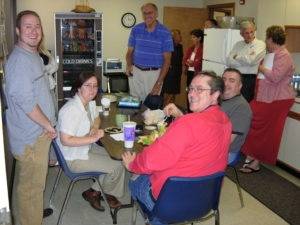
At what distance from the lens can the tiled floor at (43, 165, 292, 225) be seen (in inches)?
106

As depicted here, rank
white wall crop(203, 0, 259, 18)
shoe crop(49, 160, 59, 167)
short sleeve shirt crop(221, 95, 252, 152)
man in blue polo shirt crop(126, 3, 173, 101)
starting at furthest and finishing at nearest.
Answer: white wall crop(203, 0, 259, 18), man in blue polo shirt crop(126, 3, 173, 101), shoe crop(49, 160, 59, 167), short sleeve shirt crop(221, 95, 252, 152)

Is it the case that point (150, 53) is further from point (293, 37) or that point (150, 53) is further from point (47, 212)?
point (293, 37)

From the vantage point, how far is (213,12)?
7.06 m

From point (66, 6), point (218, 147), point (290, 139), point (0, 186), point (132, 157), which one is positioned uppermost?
point (66, 6)

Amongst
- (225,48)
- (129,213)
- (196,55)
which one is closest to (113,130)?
(129,213)

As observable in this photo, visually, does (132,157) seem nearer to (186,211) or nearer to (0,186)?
(186,211)

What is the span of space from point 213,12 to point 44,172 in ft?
18.8

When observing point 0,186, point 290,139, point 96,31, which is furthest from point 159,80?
point 0,186

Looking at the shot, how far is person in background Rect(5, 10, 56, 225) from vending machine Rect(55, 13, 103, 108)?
400cm

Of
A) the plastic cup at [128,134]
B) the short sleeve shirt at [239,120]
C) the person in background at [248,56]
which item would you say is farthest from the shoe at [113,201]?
the person in background at [248,56]

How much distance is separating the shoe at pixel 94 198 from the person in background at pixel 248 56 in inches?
90.0

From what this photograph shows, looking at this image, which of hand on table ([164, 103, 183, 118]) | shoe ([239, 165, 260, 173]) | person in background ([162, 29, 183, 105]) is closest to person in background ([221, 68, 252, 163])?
hand on table ([164, 103, 183, 118])

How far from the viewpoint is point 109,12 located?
265 inches

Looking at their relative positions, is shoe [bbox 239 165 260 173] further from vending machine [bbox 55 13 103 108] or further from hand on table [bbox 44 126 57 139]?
vending machine [bbox 55 13 103 108]
